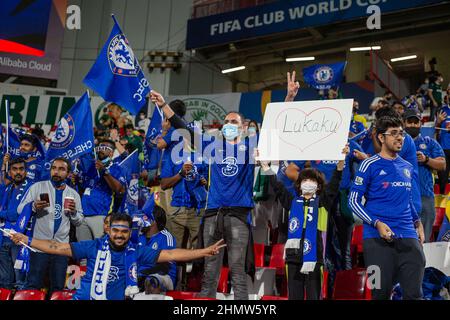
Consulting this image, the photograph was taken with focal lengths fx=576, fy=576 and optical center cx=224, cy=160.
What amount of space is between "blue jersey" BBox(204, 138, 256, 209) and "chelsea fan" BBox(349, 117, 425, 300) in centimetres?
124

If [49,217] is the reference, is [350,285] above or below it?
below

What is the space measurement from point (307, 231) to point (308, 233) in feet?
0.07

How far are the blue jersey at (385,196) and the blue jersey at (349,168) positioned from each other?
192cm

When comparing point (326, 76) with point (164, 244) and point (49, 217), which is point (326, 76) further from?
point (49, 217)

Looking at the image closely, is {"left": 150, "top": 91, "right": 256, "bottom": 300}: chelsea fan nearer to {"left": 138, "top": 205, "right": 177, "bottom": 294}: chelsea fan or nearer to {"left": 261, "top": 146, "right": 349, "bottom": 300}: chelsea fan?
{"left": 261, "top": 146, "right": 349, "bottom": 300}: chelsea fan

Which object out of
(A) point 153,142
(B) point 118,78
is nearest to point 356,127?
(A) point 153,142

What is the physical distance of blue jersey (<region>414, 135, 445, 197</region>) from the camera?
598 cm

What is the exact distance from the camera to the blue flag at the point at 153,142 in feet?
25.4

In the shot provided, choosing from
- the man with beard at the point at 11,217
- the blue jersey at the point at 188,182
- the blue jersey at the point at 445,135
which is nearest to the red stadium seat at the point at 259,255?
the blue jersey at the point at 188,182

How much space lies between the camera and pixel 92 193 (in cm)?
721

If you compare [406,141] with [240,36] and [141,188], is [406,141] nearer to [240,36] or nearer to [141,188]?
[141,188]

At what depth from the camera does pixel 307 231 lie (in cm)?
524

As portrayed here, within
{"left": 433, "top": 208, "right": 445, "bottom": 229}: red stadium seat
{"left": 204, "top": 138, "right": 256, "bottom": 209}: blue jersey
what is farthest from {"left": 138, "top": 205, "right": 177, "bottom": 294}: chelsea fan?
{"left": 433, "top": 208, "right": 445, "bottom": 229}: red stadium seat
